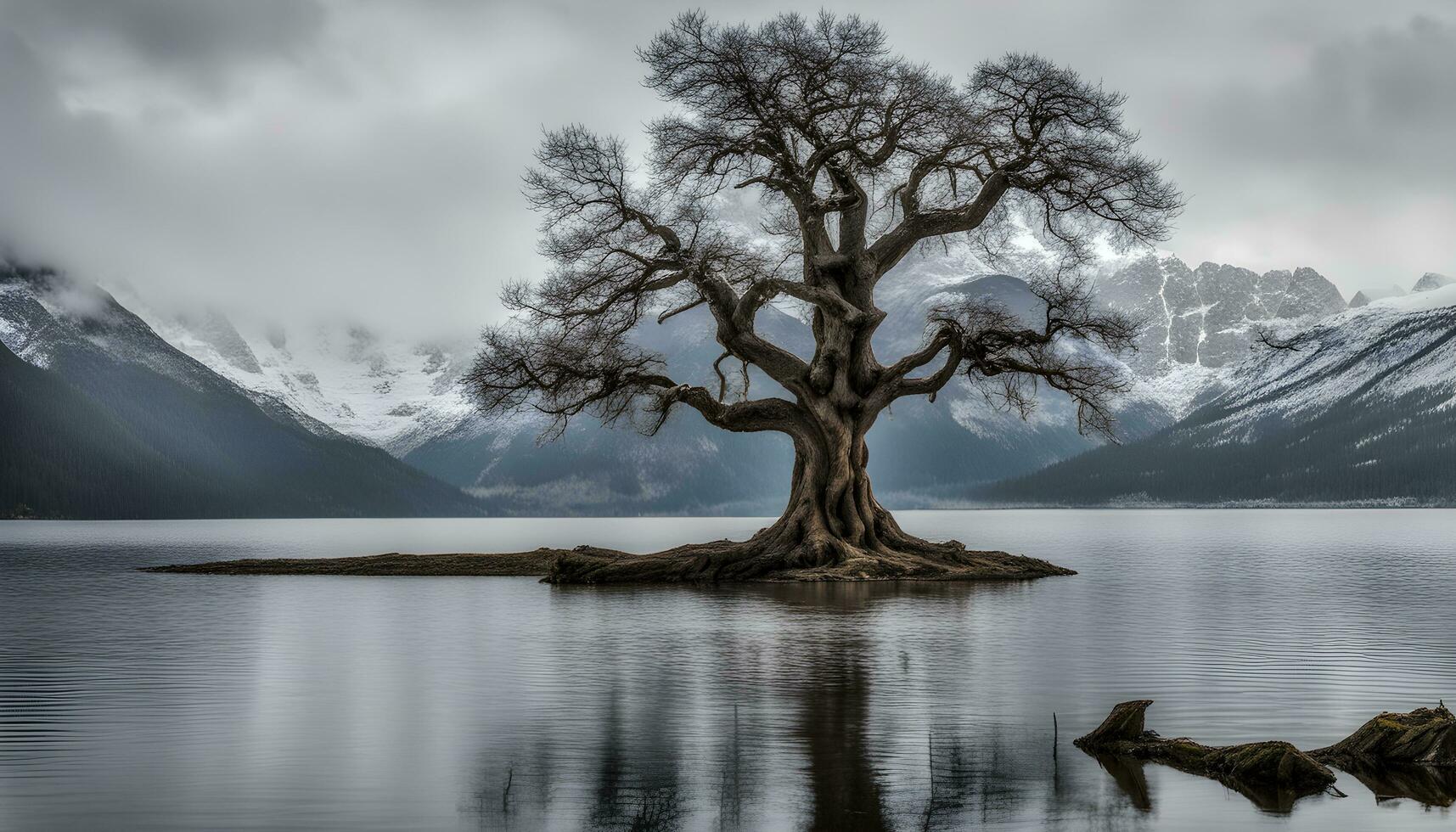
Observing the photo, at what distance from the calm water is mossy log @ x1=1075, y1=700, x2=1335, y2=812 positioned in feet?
1.03

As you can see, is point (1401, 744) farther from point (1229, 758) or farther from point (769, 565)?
point (769, 565)

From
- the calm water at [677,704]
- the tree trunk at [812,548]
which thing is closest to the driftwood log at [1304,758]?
the calm water at [677,704]

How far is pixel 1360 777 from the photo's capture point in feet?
43.8

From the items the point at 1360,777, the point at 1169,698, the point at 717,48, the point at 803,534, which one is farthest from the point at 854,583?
the point at 1360,777

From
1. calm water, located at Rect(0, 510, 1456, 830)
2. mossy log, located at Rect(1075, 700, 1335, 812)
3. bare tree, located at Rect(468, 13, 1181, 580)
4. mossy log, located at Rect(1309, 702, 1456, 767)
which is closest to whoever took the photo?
calm water, located at Rect(0, 510, 1456, 830)

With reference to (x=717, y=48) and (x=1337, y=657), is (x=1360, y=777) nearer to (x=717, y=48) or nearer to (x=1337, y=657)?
(x=1337, y=657)

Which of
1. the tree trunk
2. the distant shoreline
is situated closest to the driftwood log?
the tree trunk

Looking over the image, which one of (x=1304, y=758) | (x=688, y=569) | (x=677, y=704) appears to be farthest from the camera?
(x=688, y=569)

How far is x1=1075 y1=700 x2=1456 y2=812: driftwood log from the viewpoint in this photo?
12852mm

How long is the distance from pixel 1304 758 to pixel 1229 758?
718mm

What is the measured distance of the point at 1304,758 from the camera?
13117mm

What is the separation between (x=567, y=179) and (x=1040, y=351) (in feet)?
54.4

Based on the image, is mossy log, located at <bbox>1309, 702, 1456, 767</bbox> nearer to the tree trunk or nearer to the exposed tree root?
the exposed tree root

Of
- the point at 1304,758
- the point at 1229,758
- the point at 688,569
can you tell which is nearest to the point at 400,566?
the point at 688,569
